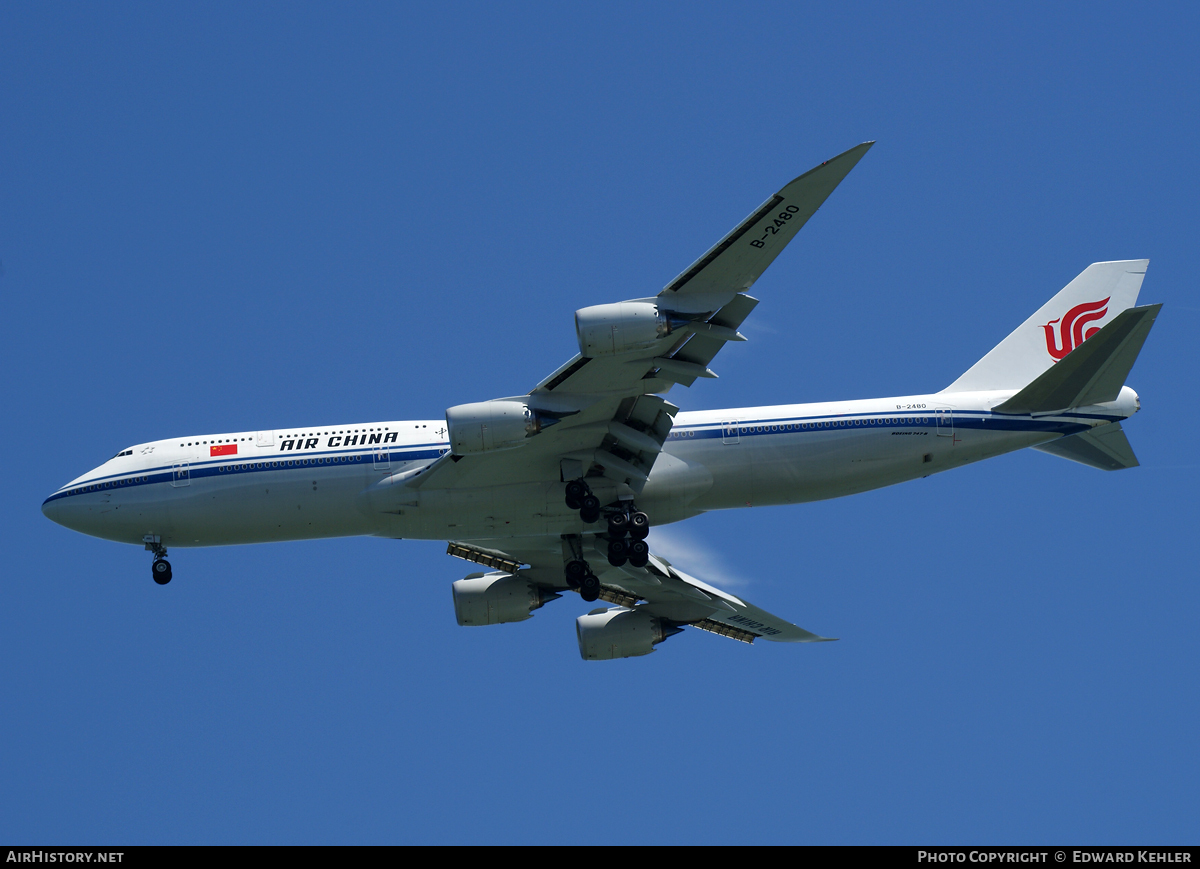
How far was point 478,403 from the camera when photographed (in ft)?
82.7

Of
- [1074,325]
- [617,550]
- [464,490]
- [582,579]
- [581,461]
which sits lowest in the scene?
[582,579]

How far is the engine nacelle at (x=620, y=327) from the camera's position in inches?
904

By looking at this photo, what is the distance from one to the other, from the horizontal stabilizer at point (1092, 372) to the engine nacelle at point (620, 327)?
392 inches

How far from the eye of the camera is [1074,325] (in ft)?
103

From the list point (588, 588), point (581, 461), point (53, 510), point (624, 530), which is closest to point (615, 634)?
point (588, 588)

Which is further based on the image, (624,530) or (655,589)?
(655,589)

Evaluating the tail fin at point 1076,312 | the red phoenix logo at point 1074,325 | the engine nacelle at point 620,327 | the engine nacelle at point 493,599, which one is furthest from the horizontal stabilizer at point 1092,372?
the engine nacelle at point 493,599

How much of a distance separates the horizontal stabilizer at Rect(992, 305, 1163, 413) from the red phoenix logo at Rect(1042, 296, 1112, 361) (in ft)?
10.6

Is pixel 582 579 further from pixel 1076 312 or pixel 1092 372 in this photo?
pixel 1076 312

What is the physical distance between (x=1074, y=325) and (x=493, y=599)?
16.8 metres

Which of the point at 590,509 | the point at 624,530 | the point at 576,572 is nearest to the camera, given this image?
the point at 590,509

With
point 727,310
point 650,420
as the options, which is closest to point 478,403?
point 650,420

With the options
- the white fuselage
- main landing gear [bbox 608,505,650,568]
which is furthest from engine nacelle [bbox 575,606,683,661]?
main landing gear [bbox 608,505,650,568]

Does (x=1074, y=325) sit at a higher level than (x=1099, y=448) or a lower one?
higher
